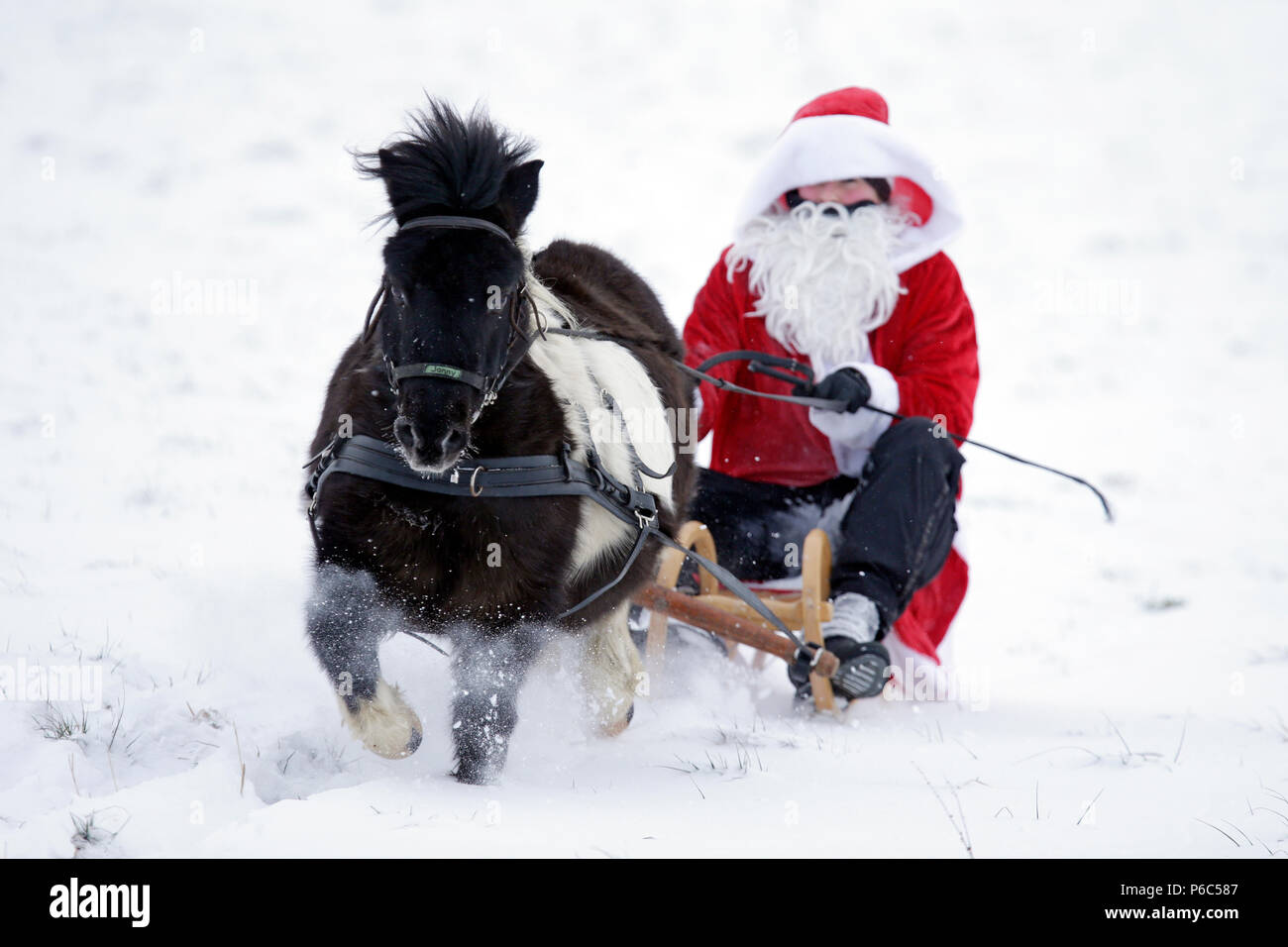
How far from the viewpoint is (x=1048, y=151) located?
17172mm

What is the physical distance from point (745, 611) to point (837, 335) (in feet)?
3.99

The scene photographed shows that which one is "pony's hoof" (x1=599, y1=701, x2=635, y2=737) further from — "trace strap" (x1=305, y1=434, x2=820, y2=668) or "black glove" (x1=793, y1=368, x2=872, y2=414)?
"black glove" (x1=793, y1=368, x2=872, y2=414)

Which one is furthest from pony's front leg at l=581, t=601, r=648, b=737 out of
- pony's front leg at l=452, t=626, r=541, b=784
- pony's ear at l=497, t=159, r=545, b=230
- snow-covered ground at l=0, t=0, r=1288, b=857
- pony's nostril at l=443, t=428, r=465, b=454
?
pony's ear at l=497, t=159, r=545, b=230

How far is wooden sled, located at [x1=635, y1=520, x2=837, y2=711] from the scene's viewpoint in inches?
150

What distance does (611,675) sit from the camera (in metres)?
3.76

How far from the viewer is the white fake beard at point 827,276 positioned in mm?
4441

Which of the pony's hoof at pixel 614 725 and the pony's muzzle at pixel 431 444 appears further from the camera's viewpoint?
the pony's hoof at pixel 614 725

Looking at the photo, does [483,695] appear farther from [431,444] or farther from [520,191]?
[520,191]

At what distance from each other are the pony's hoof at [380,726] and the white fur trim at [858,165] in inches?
110

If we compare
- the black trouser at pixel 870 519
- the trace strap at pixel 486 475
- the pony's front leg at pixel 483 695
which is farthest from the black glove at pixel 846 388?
the pony's front leg at pixel 483 695

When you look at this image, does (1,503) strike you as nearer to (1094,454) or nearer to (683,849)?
(683,849)

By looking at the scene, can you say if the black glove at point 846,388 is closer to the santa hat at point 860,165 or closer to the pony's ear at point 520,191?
the santa hat at point 860,165

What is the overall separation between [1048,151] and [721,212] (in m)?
6.19

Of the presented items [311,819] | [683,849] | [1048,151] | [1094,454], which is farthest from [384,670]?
[1048,151]
